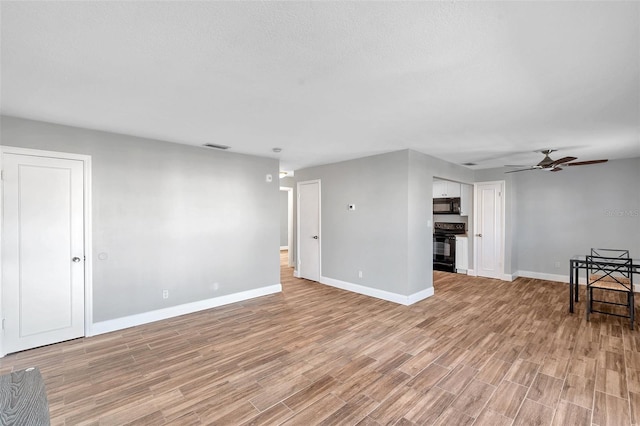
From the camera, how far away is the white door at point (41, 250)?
3027mm

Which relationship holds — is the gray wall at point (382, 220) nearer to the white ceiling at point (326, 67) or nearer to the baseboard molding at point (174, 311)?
the white ceiling at point (326, 67)

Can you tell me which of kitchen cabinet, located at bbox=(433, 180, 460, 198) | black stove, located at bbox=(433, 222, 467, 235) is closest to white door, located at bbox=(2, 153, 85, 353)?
kitchen cabinet, located at bbox=(433, 180, 460, 198)

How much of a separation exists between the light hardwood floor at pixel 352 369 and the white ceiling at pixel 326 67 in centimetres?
242

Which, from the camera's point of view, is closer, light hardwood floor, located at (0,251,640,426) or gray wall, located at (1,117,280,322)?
light hardwood floor, located at (0,251,640,426)

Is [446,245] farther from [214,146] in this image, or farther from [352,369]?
[214,146]

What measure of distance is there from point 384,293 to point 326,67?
3824mm

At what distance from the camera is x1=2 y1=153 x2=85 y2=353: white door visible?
9.93 ft

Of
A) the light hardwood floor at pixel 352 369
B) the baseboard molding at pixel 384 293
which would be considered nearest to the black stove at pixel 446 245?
the baseboard molding at pixel 384 293

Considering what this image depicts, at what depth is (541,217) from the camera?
20.4ft

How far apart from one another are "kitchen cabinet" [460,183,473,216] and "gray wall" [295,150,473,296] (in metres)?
1.17

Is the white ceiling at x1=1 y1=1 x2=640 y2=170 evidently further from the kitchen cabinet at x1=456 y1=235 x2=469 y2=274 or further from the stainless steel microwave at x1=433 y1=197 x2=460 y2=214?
the kitchen cabinet at x1=456 y1=235 x2=469 y2=274

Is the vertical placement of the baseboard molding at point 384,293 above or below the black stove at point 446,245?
below

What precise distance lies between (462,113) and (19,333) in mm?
5113

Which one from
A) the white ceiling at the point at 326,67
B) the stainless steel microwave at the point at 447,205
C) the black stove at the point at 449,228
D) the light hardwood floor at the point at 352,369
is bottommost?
the light hardwood floor at the point at 352,369
